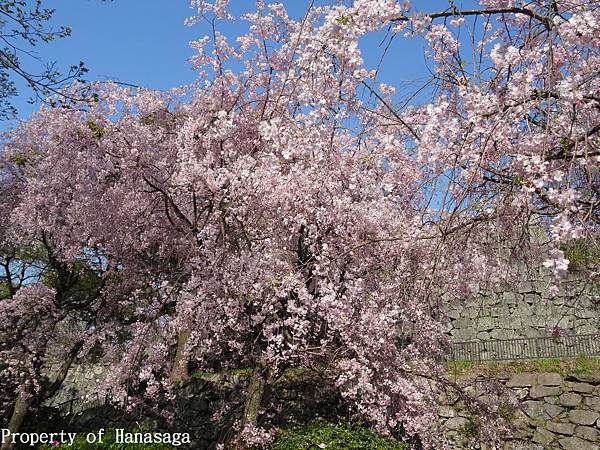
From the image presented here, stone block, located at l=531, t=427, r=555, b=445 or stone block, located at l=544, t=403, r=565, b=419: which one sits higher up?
stone block, located at l=544, t=403, r=565, b=419

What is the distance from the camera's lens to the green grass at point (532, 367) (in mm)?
9547

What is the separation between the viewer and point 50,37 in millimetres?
5008

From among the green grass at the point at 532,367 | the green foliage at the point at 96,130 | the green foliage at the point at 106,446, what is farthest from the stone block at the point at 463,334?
the green foliage at the point at 96,130

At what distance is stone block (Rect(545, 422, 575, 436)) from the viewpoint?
9.14m

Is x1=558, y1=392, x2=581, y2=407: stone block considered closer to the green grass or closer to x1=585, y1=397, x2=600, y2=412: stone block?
Result: x1=585, y1=397, x2=600, y2=412: stone block

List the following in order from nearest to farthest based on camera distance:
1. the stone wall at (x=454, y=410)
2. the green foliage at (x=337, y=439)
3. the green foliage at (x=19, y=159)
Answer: the green foliage at (x=337, y=439), the stone wall at (x=454, y=410), the green foliage at (x=19, y=159)

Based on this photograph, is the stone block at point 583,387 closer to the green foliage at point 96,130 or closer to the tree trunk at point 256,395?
the tree trunk at point 256,395

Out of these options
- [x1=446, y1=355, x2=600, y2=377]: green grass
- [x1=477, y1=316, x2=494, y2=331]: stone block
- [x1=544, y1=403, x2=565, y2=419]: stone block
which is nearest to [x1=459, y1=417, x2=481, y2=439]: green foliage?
[x1=446, y1=355, x2=600, y2=377]: green grass

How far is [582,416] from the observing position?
9.14m

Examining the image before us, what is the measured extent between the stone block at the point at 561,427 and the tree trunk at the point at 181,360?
6.41m

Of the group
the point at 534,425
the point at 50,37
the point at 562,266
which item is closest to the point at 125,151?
the point at 50,37

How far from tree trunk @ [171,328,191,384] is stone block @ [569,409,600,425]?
22.0 feet

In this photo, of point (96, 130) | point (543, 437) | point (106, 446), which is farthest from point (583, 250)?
point (96, 130)

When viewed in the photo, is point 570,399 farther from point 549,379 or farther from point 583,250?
point 583,250
